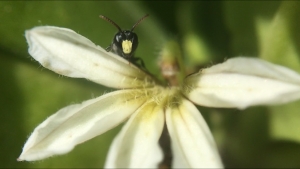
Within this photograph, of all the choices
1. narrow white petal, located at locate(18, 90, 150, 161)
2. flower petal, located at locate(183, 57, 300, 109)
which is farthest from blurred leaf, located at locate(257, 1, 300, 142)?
narrow white petal, located at locate(18, 90, 150, 161)

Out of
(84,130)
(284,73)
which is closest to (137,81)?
(84,130)

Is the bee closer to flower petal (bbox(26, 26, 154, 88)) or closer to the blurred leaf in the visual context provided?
flower petal (bbox(26, 26, 154, 88))

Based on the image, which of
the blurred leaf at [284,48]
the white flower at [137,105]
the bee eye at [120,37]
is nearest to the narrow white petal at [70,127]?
the white flower at [137,105]

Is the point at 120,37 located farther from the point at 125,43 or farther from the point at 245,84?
the point at 245,84

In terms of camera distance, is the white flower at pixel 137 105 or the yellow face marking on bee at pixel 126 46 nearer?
the white flower at pixel 137 105

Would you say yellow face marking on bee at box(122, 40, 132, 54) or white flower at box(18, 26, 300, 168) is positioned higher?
yellow face marking on bee at box(122, 40, 132, 54)

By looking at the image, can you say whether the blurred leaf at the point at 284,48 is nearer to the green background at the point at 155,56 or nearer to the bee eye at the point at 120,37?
the green background at the point at 155,56

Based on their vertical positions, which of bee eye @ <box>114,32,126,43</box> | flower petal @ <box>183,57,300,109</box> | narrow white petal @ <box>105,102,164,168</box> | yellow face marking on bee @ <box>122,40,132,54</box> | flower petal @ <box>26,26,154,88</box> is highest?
bee eye @ <box>114,32,126,43</box>

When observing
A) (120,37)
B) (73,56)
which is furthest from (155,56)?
(73,56)

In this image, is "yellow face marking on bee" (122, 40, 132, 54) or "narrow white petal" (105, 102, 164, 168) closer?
"narrow white petal" (105, 102, 164, 168)
